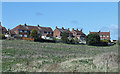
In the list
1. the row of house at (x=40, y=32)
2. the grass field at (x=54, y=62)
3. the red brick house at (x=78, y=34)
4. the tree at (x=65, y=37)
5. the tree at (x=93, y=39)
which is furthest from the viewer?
the red brick house at (x=78, y=34)

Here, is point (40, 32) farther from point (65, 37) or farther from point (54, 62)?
point (54, 62)

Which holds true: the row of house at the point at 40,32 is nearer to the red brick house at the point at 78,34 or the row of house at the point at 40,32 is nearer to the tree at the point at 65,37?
the red brick house at the point at 78,34

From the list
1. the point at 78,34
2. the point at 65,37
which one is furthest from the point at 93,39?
the point at 78,34

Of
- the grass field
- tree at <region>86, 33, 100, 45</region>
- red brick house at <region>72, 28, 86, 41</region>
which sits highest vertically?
red brick house at <region>72, 28, 86, 41</region>

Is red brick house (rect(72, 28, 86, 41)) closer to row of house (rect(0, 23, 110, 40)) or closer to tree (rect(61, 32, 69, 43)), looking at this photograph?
row of house (rect(0, 23, 110, 40))

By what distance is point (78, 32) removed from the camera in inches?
5679

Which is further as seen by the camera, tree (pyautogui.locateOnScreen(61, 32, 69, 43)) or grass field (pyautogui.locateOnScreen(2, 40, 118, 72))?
tree (pyautogui.locateOnScreen(61, 32, 69, 43))

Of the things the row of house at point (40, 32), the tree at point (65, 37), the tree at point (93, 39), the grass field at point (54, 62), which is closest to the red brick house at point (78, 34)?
the row of house at point (40, 32)

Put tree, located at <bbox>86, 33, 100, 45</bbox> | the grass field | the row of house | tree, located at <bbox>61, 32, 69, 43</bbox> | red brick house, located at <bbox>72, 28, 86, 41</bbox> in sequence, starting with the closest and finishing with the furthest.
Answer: the grass field → tree, located at <bbox>61, 32, 69, 43</bbox> → tree, located at <bbox>86, 33, 100, 45</bbox> → the row of house → red brick house, located at <bbox>72, 28, 86, 41</bbox>

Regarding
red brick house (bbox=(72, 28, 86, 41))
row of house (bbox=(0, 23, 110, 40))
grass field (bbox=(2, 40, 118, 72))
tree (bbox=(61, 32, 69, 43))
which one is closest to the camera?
grass field (bbox=(2, 40, 118, 72))

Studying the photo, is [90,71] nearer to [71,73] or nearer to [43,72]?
[71,73]

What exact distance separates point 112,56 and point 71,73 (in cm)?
788

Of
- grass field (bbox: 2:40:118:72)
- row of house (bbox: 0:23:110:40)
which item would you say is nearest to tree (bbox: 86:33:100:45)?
row of house (bbox: 0:23:110:40)

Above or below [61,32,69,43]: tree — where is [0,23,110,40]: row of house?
above
